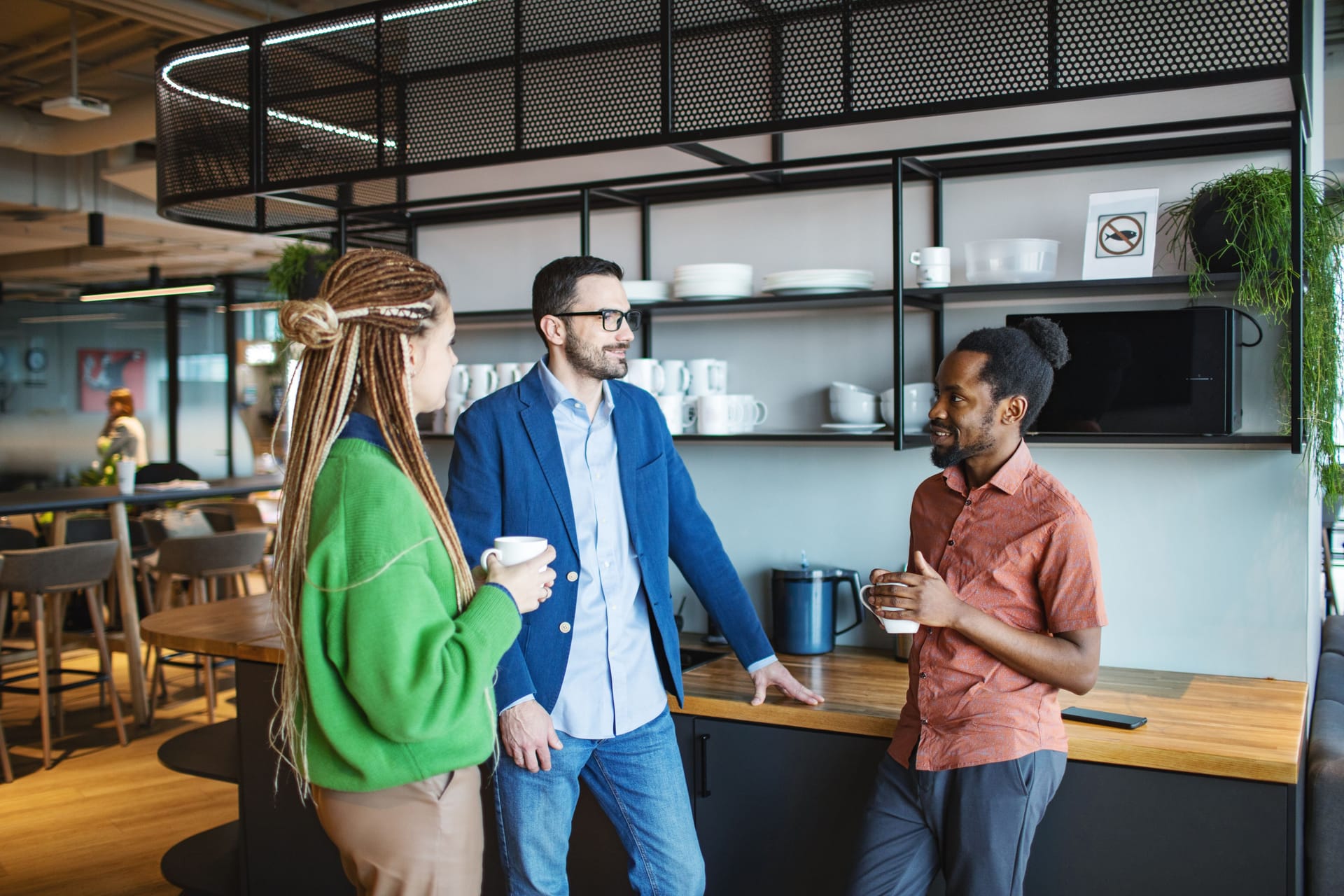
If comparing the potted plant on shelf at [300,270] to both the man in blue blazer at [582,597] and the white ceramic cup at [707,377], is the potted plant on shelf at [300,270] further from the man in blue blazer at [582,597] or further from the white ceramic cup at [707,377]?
the man in blue blazer at [582,597]

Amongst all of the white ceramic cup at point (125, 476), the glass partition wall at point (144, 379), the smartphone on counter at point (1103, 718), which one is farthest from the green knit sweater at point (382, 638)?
the glass partition wall at point (144, 379)

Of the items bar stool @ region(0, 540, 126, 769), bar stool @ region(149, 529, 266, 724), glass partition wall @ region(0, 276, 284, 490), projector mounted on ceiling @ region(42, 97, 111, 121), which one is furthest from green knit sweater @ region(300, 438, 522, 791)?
glass partition wall @ region(0, 276, 284, 490)

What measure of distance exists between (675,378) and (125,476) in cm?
417

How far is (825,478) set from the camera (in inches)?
124

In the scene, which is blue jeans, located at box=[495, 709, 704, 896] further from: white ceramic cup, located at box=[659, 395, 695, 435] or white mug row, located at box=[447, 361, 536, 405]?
white mug row, located at box=[447, 361, 536, 405]

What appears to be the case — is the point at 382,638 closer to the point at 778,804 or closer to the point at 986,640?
the point at 986,640

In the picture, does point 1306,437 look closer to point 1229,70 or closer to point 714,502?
point 1229,70

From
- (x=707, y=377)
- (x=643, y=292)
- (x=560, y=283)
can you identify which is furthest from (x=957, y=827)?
(x=643, y=292)

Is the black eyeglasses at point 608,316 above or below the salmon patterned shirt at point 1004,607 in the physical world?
above

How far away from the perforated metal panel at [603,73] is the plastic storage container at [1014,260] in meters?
0.40

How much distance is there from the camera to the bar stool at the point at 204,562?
545cm

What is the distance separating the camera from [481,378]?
3463 millimetres

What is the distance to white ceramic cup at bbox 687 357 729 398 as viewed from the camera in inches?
124

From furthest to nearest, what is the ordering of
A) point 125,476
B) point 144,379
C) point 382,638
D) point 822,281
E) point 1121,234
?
point 144,379
point 125,476
point 822,281
point 1121,234
point 382,638
